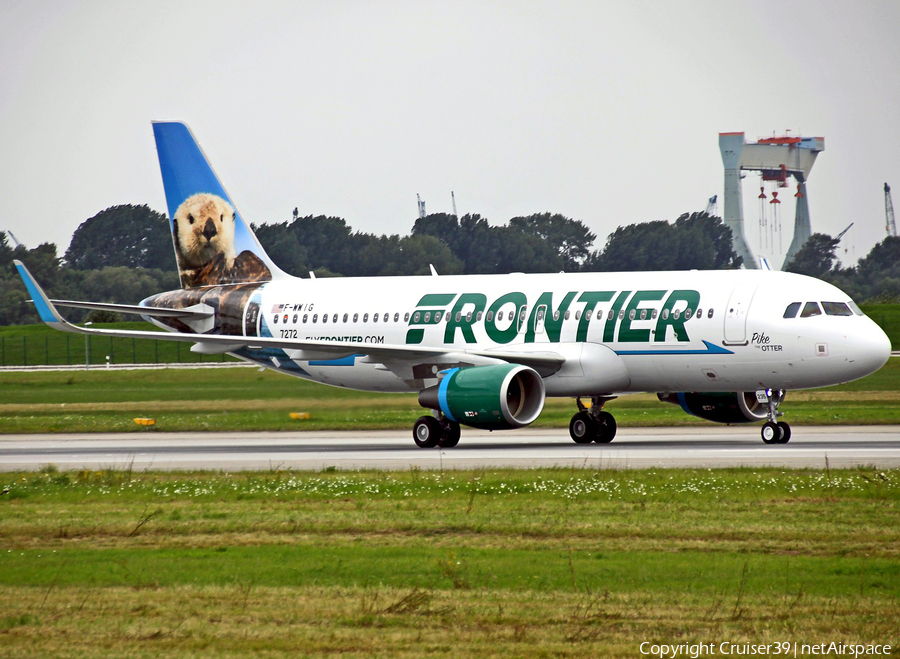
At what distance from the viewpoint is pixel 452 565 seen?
37.5 feet

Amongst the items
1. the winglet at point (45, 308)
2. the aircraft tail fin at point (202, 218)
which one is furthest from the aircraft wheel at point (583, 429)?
the winglet at point (45, 308)

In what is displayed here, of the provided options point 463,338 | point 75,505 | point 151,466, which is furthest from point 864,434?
point 75,505

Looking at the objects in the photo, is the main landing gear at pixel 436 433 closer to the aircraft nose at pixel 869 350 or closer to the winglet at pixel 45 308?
the winglet at pixel 45 308

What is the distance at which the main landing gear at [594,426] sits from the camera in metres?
27.9

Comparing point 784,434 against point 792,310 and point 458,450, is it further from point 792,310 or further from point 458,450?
point 458,450

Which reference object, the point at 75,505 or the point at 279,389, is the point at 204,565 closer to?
the point at 75,505

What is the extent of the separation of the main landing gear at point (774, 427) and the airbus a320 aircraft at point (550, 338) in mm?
38

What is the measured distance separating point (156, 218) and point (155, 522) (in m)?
86.1

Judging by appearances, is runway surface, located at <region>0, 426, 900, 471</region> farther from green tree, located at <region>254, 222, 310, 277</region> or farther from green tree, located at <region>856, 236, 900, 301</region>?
green tree, located at <region>856, 236, 900, 301</region>

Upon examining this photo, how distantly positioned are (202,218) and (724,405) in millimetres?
16055

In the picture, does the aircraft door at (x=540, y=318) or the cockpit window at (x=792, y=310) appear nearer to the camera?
the cockpit window at (x=792, y=310)

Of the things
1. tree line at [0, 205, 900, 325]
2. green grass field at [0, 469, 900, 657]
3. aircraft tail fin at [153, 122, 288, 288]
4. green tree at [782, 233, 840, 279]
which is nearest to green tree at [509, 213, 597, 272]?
tree line at [0, 205, 900, 325]

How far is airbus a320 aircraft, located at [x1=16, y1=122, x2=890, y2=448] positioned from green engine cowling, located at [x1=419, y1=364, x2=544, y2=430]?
0.03m

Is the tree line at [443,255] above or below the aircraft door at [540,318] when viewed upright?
above
